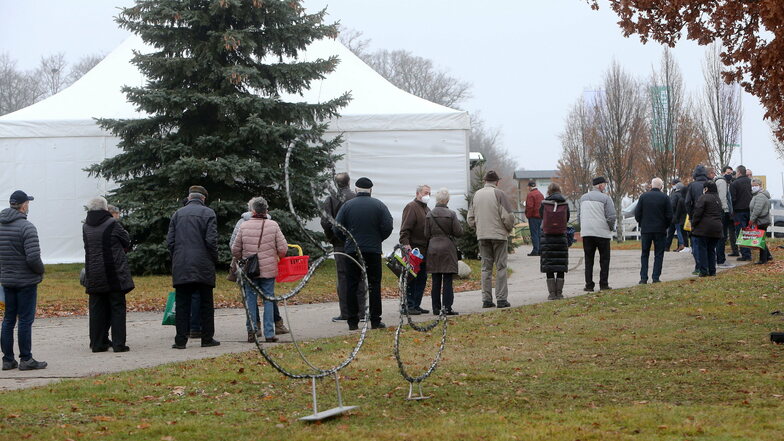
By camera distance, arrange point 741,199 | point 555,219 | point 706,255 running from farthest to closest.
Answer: point 741,199
point 706,255
point 555,219

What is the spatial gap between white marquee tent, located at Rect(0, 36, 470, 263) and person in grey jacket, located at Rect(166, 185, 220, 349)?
11972mm

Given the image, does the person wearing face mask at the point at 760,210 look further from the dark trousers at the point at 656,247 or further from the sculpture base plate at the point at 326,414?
the sculpture base plate at the point at 326,414

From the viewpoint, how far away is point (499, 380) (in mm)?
8938

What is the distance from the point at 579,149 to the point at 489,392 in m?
54.6

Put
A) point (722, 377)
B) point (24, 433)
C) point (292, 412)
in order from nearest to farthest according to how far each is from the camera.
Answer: point (24, 433), point (292, 412), point (722, 377)

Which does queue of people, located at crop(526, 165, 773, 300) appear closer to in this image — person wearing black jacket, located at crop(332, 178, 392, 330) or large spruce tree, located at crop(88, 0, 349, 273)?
person wearing black jacket, located at crop(332, 178, 392, 330)

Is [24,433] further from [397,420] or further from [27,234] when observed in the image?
[27,234]

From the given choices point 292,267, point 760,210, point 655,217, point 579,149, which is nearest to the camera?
point 292,267

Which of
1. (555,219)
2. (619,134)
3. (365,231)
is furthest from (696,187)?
(619,134)

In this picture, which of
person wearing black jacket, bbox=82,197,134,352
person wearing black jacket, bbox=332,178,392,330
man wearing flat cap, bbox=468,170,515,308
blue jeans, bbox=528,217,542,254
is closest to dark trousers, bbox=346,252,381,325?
person wearing black jacket, bbox=332,178,392,330

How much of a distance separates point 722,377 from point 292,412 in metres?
3.76

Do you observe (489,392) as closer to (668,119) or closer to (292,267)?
(292,267)

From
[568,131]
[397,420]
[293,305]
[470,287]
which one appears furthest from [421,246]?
[568,131]

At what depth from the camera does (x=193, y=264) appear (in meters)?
12.1
